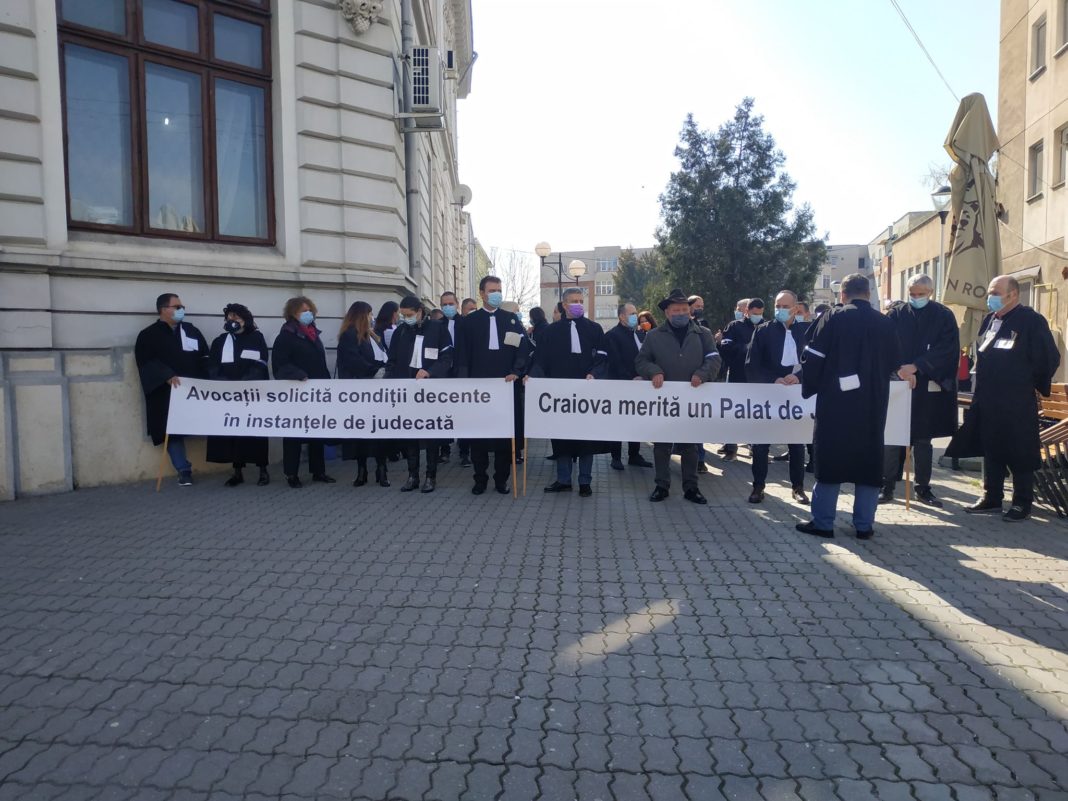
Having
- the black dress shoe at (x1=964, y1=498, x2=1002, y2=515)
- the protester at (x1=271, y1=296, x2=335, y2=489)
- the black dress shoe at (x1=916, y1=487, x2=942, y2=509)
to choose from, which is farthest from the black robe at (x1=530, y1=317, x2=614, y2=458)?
the black dress shoe at (x1=964, y1=498, x2=1002, y2=515)

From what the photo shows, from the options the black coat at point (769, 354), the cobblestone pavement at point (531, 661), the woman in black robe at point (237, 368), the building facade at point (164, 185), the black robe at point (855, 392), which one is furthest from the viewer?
the woman in black robe at point (237, 368)

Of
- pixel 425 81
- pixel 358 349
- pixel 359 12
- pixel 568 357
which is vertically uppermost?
pixel 359 12

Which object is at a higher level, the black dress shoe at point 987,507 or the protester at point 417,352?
the protester at point 417,352

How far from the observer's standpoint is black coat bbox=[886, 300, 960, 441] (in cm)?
746

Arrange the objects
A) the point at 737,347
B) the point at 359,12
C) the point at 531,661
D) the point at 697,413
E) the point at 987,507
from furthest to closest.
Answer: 1. the point at 359,12
2. the point at 737,347
3. the point at 697,413
4. the point at 987,507
5. the point at 531,661

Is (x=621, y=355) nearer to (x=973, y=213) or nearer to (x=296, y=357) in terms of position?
(x=296, y=357)

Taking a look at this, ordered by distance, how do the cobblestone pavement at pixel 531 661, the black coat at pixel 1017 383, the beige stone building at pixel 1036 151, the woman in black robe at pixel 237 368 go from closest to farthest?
the cobblestone pavement at pixel 531 661, the black coat at pixel 1017 383, the woman in black robe at pixel 237 368, the beige stone building at pixel 1036 151

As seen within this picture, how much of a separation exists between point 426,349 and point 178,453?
2.86 m

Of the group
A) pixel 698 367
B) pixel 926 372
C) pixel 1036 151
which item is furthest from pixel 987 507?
pixel 1036 151

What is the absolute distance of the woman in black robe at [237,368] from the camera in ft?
28.4

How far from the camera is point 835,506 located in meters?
6.31

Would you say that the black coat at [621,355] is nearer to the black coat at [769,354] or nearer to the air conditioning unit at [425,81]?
the black coat at [769,354]

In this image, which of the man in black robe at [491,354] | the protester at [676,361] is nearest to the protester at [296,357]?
the man in black robe at [491,354]

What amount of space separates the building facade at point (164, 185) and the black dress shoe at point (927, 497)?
6887 mm
